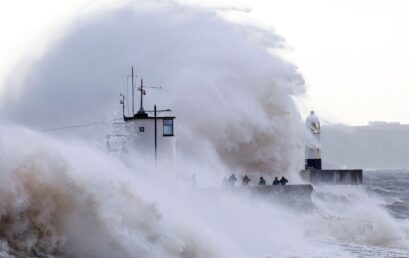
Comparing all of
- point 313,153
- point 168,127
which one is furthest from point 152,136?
point 313,153

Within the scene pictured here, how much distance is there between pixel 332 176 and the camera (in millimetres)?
37406

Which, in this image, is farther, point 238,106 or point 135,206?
point 238,106

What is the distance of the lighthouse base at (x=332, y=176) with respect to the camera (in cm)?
3672

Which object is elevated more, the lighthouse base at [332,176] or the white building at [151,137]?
the white building at [151,137]

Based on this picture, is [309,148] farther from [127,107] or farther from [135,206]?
[135,206]

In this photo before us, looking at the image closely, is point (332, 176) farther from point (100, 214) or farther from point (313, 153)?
point (100, 214)

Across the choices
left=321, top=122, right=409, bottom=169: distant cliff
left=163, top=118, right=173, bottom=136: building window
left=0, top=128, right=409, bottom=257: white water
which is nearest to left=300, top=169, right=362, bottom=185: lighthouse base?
left=163, top=118, right=173, bottom=136: building window

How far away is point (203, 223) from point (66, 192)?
5128 mm

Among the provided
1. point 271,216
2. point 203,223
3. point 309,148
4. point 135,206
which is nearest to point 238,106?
point 309,148

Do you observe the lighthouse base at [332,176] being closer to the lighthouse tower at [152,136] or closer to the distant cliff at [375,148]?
the lighthouse tower at [152,136]

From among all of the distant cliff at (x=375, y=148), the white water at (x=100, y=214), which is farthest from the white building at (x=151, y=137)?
the distant cliff at (x=375, y=148)

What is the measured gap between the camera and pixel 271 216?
25375 millimetres

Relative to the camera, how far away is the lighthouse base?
1446 inches

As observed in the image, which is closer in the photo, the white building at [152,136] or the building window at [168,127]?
the white building at [152,136]
